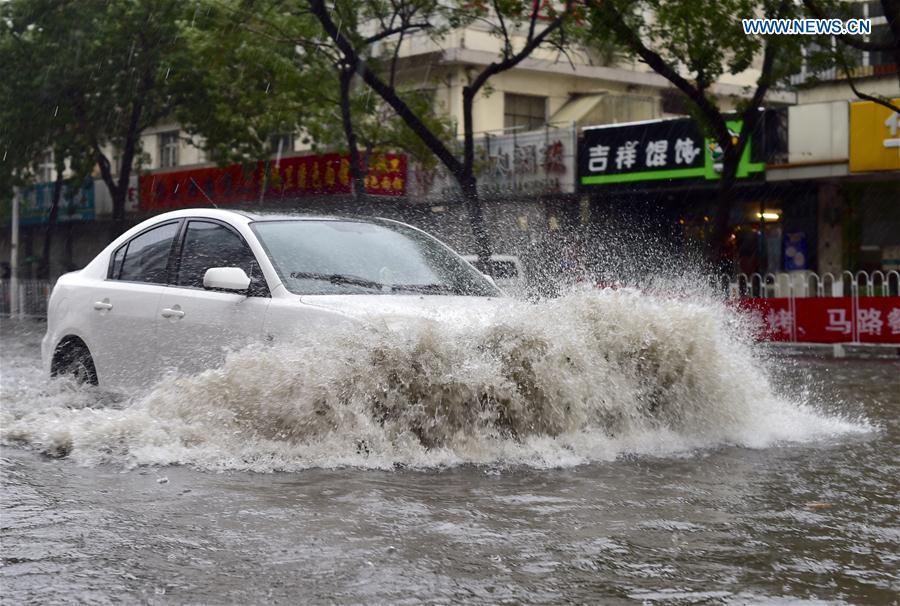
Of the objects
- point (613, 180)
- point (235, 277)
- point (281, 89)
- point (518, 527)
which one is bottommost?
point (518, 527)

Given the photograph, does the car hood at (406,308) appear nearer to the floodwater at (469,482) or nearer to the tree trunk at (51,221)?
the floodwater at (469,482)

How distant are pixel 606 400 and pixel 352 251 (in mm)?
1795

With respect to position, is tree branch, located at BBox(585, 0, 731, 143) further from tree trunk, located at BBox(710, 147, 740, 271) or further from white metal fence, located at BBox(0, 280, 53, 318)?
white metal fence, located at BBox(0, 280, 53, 318)

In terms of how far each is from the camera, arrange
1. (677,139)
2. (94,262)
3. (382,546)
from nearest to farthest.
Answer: (382,546), (94,262), (677,139)

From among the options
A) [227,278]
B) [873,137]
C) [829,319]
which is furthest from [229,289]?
[873,137]

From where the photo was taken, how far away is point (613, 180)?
85.3ft

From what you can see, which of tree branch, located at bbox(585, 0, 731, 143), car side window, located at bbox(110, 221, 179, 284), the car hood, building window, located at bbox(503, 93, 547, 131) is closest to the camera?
the car hood

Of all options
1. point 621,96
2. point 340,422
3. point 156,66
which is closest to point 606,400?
point 340,422

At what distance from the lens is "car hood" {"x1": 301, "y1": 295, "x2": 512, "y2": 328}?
6258mm

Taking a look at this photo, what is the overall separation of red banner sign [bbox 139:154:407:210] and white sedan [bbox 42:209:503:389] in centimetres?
1963

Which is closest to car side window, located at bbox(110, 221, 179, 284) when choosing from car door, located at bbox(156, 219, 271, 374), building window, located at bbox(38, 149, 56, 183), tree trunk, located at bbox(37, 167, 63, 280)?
car door, located at bbox(156, 219, 271, 374)

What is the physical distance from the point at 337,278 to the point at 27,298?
2917 centimetres

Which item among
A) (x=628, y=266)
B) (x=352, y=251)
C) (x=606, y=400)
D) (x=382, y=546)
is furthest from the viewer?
(x=628, y=266)

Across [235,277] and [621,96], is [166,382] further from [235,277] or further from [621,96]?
[621,96]
